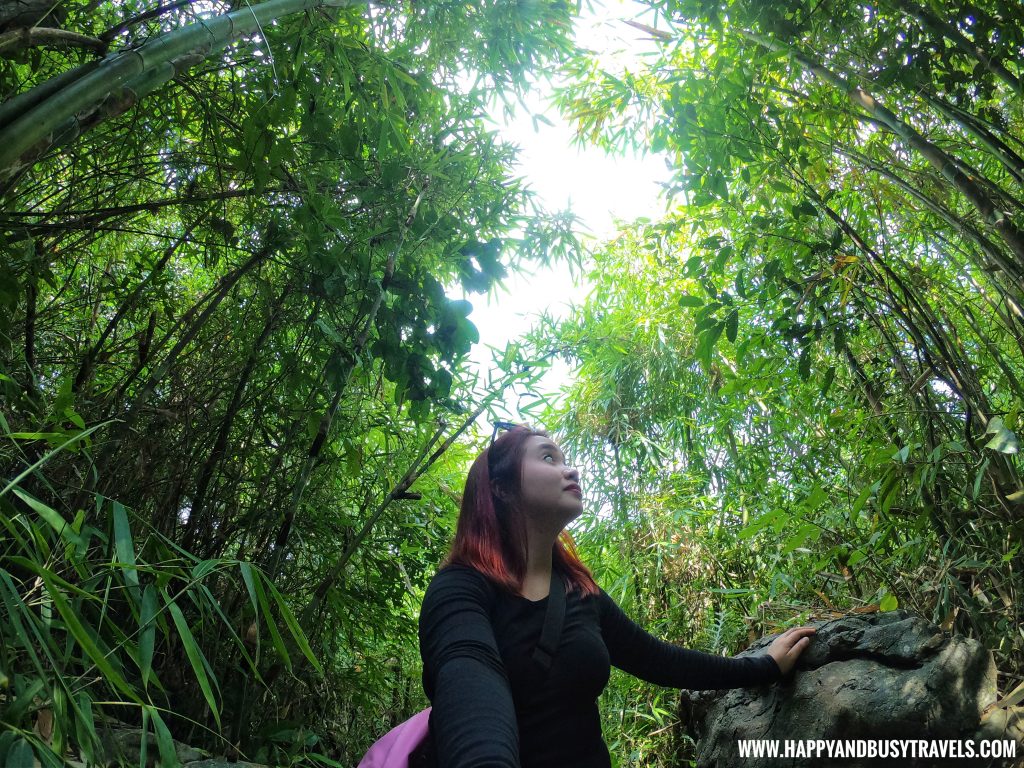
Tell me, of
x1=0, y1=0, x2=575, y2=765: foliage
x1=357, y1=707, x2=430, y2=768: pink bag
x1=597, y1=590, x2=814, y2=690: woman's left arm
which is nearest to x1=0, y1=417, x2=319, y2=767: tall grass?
x1=0, y1=0, x2=575, y2=765: foliage

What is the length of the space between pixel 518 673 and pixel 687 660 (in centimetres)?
39

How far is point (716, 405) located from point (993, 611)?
143 cm

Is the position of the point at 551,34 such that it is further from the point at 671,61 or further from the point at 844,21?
the point at 844,21

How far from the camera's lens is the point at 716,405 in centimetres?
269

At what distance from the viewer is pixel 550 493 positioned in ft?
4.43

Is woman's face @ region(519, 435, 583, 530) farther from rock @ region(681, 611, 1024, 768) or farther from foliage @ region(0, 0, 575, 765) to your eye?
rock @ region(681, 611, 1024, 768)

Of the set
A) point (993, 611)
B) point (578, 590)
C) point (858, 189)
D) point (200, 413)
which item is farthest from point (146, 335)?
point (858, 189)

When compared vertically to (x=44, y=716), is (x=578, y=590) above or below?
above

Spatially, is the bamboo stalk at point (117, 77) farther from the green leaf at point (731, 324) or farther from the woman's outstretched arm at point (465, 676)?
the green leaf at point (731, 324)

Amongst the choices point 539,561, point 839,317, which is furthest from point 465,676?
point 839,317

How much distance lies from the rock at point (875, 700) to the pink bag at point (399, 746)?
1.90ft

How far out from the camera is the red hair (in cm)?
130

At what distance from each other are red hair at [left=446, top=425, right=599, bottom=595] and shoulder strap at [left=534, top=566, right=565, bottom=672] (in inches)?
2.3

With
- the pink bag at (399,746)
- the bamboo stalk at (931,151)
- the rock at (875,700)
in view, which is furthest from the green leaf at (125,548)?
the bamboo stalk at (931,151)
